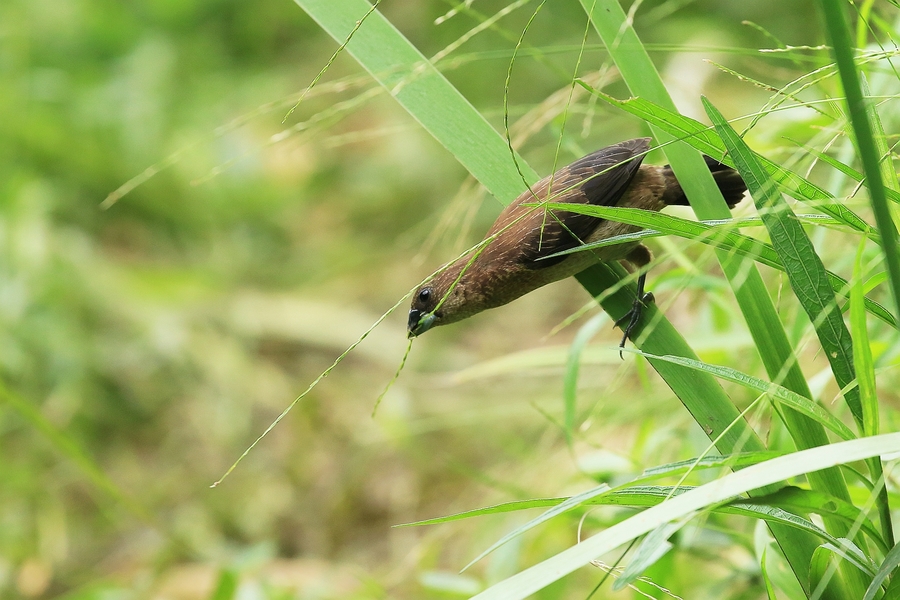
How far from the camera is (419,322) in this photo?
1798 mm

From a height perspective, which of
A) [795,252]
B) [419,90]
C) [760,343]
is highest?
[419,90]

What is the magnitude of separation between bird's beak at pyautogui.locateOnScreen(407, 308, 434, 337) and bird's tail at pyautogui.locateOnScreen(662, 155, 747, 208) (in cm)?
58

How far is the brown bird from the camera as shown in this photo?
60.1 inches

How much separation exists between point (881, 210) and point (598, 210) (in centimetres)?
35

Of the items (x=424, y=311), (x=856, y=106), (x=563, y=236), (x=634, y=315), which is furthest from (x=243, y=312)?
(x=856, y=106)

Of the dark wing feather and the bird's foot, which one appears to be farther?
the dark wing feather

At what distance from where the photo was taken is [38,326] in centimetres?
400


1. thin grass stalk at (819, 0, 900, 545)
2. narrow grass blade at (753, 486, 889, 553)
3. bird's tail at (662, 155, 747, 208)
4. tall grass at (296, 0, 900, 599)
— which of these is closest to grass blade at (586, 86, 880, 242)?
tall grass at (296, 0, 900, 599)

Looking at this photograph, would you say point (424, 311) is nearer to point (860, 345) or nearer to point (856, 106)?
point (860, 345)

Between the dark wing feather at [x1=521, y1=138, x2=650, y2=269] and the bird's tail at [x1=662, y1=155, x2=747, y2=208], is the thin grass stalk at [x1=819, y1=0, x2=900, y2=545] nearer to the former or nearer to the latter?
the dark wing feather at [x1=521, y1=138, x2=650, y2=269]

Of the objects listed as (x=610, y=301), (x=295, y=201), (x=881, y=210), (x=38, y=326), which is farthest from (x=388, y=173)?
(x=881, y=210)

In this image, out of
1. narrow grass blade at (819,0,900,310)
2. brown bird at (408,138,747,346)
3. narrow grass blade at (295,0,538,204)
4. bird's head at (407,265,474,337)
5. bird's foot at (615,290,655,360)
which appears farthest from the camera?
bird's head at (407,265,474,337)

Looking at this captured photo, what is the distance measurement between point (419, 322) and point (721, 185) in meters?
0.71

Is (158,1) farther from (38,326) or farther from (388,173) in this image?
(38,326)
